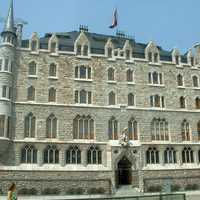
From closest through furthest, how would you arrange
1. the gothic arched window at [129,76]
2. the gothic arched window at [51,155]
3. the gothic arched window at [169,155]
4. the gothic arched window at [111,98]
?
the gothic arched window at [51,155] < the gothic arched window at [111,98] < the gothic arched window at [169,155] < the gothic arched window at [129,76]

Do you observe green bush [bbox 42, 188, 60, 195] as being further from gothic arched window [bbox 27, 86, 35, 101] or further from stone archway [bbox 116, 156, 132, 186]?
gothic arched window [bbox 27, 86, 35, 101]

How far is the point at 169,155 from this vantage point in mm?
38812

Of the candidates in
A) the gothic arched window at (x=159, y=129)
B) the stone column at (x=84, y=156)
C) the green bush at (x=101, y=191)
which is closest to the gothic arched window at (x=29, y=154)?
the stone column at (x=84, y=156)

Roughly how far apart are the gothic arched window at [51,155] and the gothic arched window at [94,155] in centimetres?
380

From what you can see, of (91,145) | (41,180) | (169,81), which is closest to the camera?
(41,180)

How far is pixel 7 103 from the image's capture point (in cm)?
3372

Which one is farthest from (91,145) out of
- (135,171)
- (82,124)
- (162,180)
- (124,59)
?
(124,59)

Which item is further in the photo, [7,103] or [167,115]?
[167,115]

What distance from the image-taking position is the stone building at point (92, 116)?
33969 millimetres

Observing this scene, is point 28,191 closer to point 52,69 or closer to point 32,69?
point 32,69

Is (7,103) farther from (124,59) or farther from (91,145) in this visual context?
(124,59)

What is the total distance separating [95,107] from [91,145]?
4.66 metres

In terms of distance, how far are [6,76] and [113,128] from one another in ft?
46.1

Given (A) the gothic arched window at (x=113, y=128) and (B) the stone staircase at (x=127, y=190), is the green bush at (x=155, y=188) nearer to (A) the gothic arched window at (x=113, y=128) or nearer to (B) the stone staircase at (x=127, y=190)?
(B) the stone staircase at (x=127, y=190)
